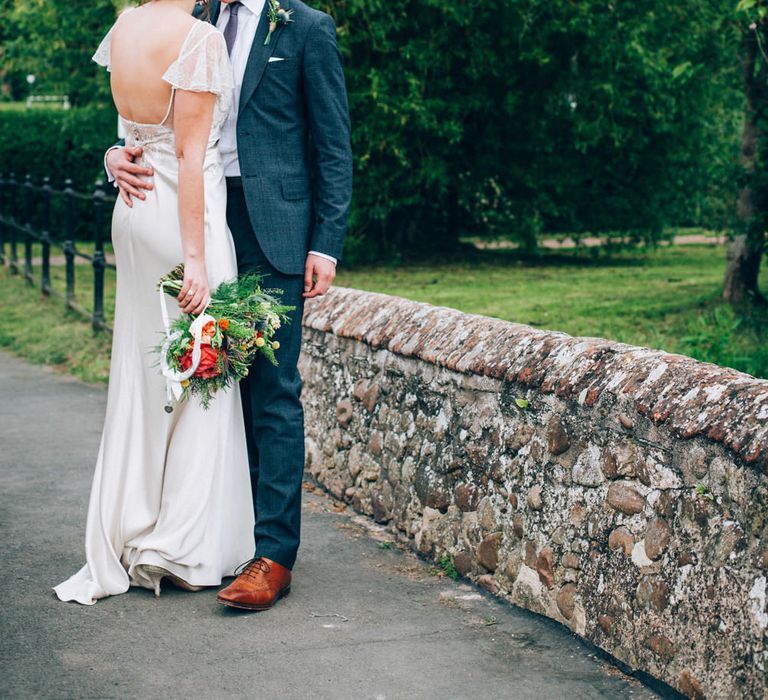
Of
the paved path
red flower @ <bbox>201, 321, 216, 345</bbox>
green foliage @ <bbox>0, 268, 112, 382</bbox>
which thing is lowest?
green foliage @ <bbox>0, 268, 112, 382</bbox>

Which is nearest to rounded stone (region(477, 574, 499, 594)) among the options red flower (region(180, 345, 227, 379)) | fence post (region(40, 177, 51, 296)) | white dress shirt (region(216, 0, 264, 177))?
red flower (region(180, 345, 227, 379))

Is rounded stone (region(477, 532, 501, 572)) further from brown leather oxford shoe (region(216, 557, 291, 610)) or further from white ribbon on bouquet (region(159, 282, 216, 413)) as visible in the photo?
white ribbon on bouquet (region(159, 282, 216, 413))

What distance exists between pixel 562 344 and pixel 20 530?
238 cm

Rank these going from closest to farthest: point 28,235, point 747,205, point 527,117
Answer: point 747,205 < point 28,235 < point 527,117

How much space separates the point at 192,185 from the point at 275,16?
64cm

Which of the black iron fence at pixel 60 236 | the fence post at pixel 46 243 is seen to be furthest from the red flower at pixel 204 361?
the fence post at pixel 46 243

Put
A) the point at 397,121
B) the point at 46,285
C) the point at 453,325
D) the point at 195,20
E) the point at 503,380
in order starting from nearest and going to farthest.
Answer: the point at 195,20, the point at 503,380, the point at 453,325, the point at 46,285, the point at 397,121

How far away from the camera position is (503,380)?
409cm

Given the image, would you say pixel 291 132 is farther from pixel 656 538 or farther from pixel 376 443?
pixel 656 538

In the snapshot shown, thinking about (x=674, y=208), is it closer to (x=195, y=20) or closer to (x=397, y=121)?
(x=397, y=121)

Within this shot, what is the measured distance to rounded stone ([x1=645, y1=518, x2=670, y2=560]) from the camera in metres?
3.29

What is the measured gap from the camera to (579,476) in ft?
12.1

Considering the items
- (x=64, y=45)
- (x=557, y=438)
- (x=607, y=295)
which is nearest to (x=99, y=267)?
(x=607, y=295)

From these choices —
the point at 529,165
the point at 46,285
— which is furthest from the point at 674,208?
the point at 46,285
